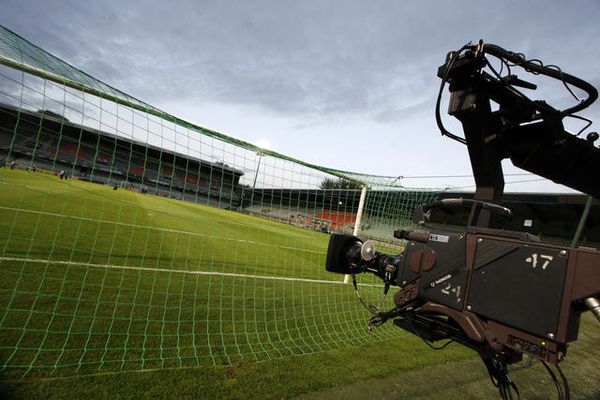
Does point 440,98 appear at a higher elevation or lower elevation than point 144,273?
higher

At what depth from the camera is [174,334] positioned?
3.08 metres

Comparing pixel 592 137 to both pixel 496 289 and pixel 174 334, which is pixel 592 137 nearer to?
pixel 496 289

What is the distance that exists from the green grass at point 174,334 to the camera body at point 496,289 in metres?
1.73

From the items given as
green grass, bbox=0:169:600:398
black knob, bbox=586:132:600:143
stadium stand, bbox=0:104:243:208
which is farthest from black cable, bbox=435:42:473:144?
stadium stand, bbox=0:104:243:208

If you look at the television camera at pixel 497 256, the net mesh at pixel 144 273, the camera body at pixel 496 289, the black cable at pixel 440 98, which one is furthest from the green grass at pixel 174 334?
the black cable at pixel 440 98

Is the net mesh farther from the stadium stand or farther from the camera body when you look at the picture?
the camera body

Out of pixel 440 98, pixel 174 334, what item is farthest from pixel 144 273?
pixel 440 98

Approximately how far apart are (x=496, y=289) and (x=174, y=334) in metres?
3.05

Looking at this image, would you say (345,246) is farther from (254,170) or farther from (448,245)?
(254,170)

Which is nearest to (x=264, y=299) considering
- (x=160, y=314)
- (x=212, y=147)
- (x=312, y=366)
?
(x=160, y=314)

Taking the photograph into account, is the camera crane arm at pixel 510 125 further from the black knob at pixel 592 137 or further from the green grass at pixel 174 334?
the green grass at pixel 174 334

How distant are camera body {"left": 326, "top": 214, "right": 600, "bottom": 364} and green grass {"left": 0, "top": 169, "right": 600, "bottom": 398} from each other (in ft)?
5.66

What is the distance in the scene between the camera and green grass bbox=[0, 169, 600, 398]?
227cm

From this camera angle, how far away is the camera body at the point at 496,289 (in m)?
0.85
